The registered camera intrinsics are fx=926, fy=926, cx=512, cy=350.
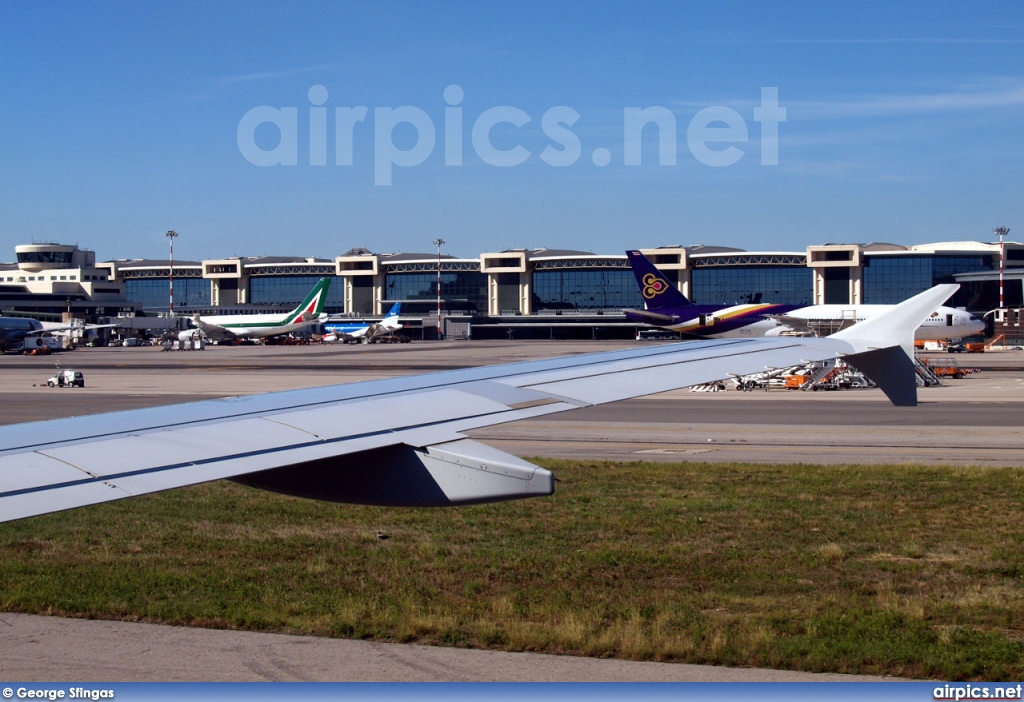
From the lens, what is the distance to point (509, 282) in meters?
150

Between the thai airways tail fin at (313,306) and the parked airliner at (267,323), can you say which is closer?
the thai airways tail fin at (313,306)

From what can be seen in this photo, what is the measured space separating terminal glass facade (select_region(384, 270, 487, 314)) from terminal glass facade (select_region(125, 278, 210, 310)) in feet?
119

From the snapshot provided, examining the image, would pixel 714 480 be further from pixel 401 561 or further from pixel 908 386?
pixel 908 386

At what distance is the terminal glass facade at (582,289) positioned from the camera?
494ft

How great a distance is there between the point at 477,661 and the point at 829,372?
3442cm

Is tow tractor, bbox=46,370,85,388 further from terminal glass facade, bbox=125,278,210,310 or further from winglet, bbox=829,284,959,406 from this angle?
terminal glass facade, bbox=125,278,210,310

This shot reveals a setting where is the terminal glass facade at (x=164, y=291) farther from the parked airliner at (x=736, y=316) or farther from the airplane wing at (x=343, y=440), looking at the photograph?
the airplane wing at (x=343, y=440)

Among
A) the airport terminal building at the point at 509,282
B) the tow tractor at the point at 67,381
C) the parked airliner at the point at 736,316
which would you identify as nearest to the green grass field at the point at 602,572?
the tow tractor at the point at 67,381

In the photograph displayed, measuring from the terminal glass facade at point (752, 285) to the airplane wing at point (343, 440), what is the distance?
445 feet

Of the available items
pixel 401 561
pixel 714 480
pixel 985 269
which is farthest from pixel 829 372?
pixel 985 269

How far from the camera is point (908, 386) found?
7320 millimetres

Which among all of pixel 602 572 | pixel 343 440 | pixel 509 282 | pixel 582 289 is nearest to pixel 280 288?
pixel 509 282

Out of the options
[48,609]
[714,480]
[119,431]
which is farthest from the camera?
[714,480]

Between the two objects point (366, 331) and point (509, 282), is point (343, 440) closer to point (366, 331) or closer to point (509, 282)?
point (366, 331)
